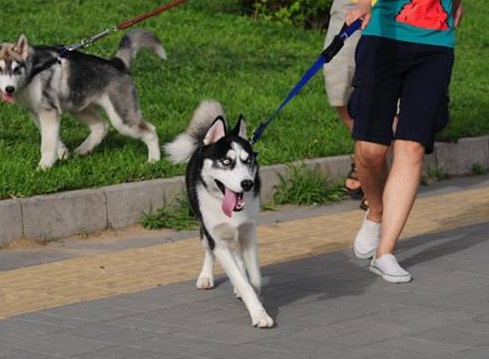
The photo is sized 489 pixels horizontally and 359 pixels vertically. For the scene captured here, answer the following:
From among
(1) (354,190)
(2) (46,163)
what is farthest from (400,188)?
(2) (46,163)

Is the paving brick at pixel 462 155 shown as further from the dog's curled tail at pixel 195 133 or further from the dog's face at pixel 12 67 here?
the dog's curled tail at pixel 195 133

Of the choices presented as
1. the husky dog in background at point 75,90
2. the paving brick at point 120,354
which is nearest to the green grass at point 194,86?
the husky dog in background at point 75,90

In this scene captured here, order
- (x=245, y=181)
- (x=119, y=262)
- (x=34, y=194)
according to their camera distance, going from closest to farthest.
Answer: (x=245, y=181)
(x=119, y=262)
(x=34, y=194)

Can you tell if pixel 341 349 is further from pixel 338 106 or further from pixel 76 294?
pixel 338 106

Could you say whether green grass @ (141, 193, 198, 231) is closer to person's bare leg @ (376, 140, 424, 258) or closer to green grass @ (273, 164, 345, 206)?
green grass @ (273, 164, 345, 206)

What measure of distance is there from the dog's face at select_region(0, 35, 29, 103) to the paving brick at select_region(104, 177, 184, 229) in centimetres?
111

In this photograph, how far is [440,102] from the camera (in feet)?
25.2

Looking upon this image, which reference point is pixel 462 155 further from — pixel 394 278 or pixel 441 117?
pixel 394 278

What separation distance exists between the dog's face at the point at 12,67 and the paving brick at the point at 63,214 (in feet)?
3.63

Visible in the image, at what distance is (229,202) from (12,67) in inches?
136

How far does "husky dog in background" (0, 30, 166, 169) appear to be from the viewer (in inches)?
389

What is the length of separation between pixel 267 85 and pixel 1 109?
9.22ft

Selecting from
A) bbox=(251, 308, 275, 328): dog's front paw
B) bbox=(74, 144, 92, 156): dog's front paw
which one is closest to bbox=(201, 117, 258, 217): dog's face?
bbox=(251, 308, 275, 328): dog's front paw

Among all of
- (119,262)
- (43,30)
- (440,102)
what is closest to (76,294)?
(119,262)
